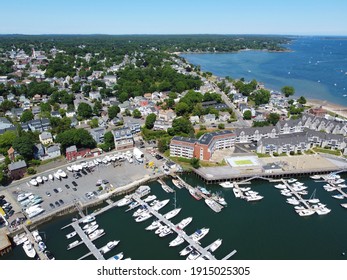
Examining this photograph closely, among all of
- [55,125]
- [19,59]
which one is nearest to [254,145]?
[55,125]

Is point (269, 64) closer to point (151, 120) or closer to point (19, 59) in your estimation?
point (151, 120)

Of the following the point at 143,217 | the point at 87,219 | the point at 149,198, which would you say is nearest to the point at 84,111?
the point at 149,198

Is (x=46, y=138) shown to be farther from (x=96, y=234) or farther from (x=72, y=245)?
(x=72, y=245)

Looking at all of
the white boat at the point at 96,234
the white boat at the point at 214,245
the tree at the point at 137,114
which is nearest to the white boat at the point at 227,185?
the white boat at the point at 214,245

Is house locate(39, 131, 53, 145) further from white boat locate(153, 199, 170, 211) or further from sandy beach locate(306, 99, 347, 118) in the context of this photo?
sandy beach locate(306, 99, 347, 118)

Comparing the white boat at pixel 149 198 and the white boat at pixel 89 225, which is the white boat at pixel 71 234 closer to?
the white boat at pixel 89 225

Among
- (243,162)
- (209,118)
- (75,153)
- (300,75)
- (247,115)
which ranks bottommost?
(243,162)

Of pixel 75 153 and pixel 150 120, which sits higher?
pixel 150 120
